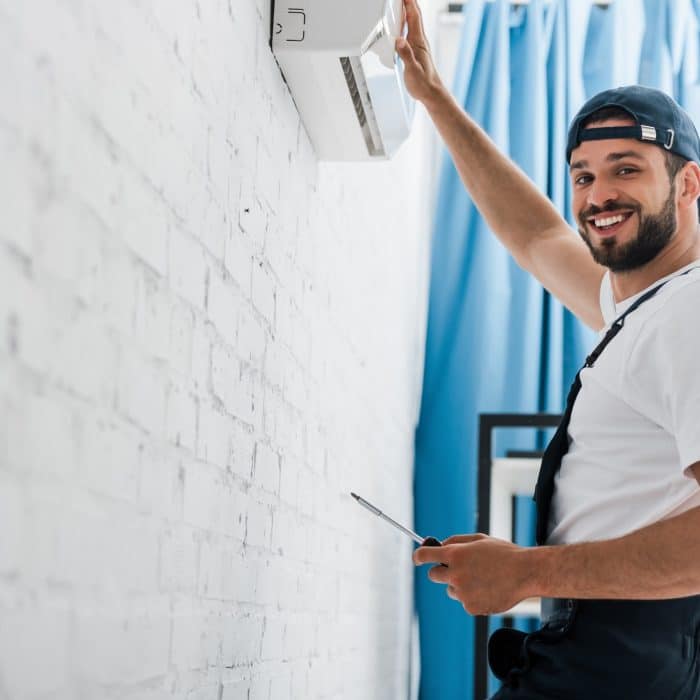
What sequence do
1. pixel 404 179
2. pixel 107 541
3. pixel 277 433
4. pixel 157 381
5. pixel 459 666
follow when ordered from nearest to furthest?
1. pixel 107 541
2. pixel 157 381
3. pixel 277 433
4. pixel 404 179
5. pixel 459 666

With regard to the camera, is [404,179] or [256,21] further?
[404,179]

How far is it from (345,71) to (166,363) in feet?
1.94

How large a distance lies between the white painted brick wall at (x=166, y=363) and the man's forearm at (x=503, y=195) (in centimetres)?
29

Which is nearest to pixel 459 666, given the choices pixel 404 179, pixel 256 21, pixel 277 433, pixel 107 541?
pixel 404 179

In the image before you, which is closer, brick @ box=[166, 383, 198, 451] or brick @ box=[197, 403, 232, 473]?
brick @ box=[166, 383, 198, 451]

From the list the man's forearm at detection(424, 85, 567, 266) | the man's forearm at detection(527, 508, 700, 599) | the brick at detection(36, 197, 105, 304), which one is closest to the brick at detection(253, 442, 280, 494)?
the man's forearm at detection(527, 508, 700, 599)

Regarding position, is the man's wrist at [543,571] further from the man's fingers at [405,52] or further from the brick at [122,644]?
the man's fingers at [405,52]

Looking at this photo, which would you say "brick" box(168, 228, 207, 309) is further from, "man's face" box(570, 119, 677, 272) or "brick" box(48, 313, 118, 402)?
"man's face" box(570, 119, 677, 272)

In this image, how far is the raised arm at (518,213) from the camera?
1.91 metres

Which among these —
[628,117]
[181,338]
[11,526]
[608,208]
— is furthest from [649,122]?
[11,526]

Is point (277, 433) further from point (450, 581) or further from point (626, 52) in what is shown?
point (626, 52)

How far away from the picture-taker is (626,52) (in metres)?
3.33

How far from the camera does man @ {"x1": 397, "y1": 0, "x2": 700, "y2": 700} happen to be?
3.89 feet

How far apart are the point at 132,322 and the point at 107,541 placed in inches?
6.8
